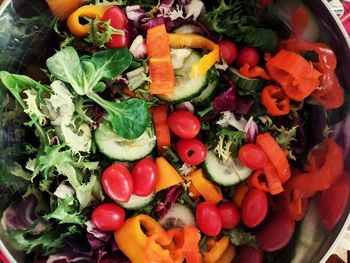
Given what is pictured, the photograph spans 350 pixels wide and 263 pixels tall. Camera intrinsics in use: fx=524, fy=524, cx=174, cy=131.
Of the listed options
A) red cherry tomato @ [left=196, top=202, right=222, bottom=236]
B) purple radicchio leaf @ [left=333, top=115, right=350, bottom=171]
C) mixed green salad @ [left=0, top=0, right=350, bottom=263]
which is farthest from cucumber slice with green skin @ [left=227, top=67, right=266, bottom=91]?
red cherry tomato @ [left=196, top=202, right=222, bottom=236]

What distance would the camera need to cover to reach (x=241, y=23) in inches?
53.9

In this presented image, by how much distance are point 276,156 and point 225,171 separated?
0.13 m

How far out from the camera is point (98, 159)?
1336 mm

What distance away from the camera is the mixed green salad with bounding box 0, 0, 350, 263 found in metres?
1.24

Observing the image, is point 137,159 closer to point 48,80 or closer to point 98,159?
point 98,159

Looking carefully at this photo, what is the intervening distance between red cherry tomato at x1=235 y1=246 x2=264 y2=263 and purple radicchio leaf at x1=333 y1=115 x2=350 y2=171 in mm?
304

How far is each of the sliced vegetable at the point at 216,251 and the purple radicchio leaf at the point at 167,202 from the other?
148 millimetres

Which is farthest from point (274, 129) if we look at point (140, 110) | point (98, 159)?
point (98, 159)

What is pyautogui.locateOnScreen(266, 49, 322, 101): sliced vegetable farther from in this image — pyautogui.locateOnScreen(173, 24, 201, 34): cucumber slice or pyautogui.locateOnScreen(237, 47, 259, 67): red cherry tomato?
pyautogui.locateOnScreen(173, 24, 201, 34): cucumber slice

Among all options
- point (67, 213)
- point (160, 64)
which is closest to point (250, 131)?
point (160, 64)

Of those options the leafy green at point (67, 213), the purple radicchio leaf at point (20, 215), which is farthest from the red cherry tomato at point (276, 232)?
the purple radicchio leaf at point (20, 215)

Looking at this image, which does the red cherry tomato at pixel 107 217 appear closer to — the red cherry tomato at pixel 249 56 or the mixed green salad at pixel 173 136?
the mixed green salad at pixel 173 136

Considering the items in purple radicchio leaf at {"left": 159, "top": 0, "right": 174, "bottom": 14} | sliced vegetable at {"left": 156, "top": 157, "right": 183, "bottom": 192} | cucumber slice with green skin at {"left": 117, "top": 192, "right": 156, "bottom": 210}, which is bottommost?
cucumber slice with green skin at {"left": 117, "top": 192, "right": 156, "bottom": 210}

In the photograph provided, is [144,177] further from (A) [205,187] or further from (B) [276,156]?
(B) [276,156]
